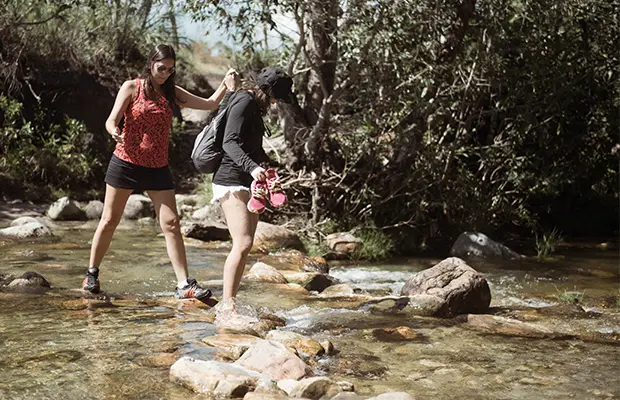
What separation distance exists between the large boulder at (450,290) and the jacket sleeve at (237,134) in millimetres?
2122

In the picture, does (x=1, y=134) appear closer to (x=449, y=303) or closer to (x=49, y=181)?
(x=49, y=181)

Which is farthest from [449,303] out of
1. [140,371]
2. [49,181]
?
[49,181]

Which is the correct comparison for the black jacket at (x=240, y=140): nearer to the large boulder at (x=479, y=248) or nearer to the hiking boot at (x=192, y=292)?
the hiking boot at (x=192, y=292)

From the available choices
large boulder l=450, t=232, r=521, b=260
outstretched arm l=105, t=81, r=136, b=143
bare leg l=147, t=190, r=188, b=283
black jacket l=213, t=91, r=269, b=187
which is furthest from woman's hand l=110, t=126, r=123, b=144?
large boulder l=450, t=232, r=521, b=260

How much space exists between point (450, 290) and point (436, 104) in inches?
196

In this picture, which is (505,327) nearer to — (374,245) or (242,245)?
(242,245)

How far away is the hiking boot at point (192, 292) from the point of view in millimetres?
6016

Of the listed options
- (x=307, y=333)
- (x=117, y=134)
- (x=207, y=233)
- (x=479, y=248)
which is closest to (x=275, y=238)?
(x=207, y=233)

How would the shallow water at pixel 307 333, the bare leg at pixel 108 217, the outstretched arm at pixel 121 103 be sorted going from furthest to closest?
the bare leg at pixel 108 217
the outstretched arm at pixel 121 103
the shallow water at pixel 307 333

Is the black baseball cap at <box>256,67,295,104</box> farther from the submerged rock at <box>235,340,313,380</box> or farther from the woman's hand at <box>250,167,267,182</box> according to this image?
the submerged rock at <box>235,340,313,380</box>

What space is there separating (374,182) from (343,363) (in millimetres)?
A: 6650

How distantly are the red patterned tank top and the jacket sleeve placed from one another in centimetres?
85

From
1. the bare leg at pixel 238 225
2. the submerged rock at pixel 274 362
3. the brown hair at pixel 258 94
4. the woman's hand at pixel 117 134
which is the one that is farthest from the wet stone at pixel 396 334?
the woman's hand at pixel 117 134

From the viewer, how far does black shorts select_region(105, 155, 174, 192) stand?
5848mm
